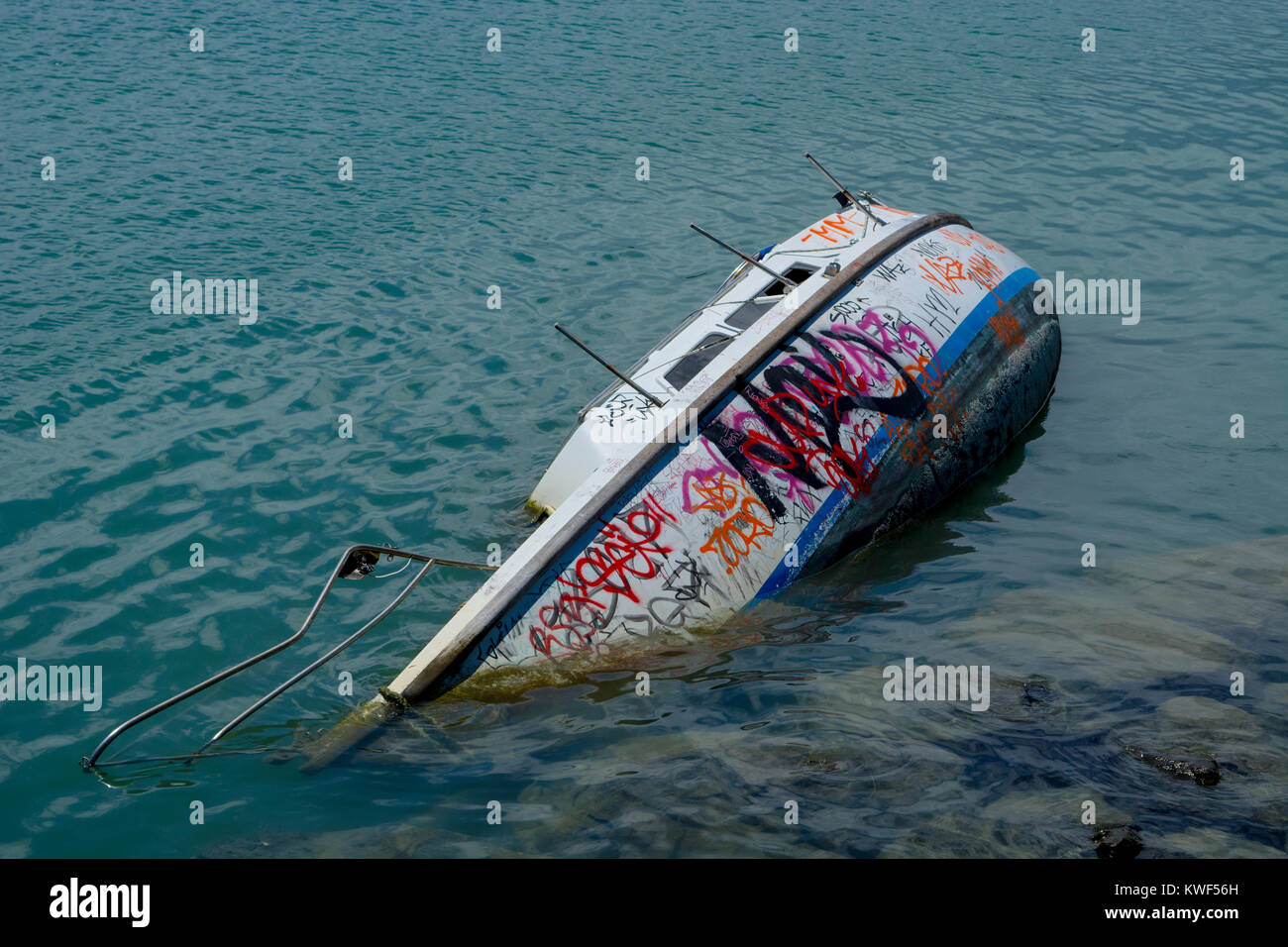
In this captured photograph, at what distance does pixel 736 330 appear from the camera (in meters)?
10.5

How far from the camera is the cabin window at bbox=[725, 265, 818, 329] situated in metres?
10.7

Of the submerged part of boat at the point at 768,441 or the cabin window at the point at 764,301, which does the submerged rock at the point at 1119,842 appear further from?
the cabin window at the point at 764,301

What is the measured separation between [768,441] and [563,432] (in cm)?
356

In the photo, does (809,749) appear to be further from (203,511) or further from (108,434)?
(108,434)

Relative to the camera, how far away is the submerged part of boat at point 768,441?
8.24 meters

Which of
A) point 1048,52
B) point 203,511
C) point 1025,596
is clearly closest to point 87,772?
point 203,511

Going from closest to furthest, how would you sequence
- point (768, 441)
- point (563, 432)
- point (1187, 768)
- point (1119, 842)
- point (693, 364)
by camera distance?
point (1119, 842) → point (1187, 768) → point (768, 441) → point (693, 364) → point (563, 432)

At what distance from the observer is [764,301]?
10.9 meters

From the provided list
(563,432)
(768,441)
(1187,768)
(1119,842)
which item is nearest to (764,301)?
(768,441)

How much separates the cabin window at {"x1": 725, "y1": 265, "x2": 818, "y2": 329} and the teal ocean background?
2.60 m

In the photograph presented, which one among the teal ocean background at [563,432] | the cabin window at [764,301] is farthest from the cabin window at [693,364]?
the teal ocean background at [563,432]

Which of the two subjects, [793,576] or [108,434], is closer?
[793,576]

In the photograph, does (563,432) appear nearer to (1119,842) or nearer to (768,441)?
(768,441)

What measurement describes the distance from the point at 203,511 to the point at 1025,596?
7726mm
